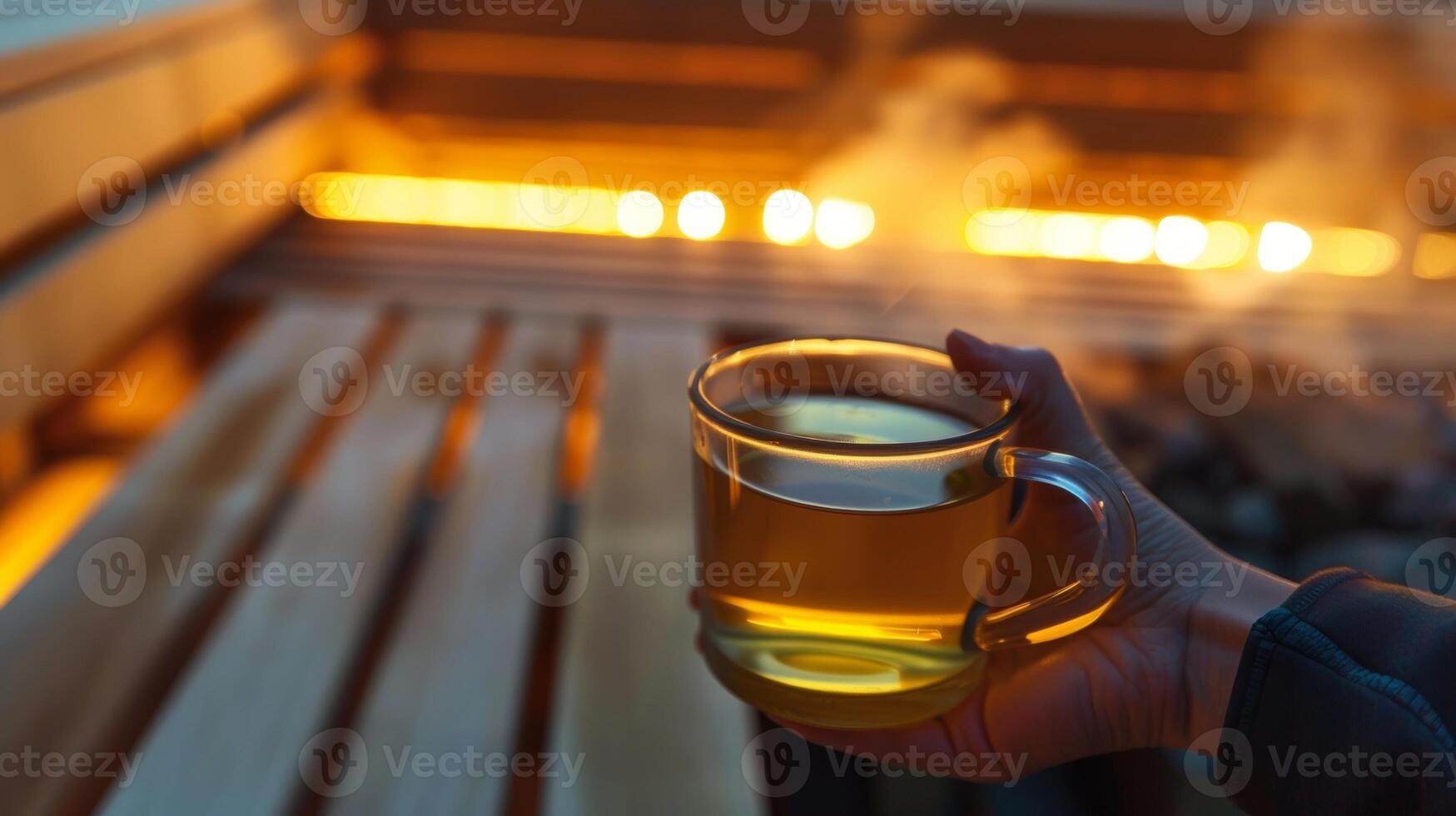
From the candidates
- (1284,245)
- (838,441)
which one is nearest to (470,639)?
(838,441)

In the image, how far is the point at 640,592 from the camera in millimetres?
1040

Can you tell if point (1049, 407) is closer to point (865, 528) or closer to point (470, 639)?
point (865, 528)

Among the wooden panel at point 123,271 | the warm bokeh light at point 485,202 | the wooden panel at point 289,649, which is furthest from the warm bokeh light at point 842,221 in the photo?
the wooden panel at point 289,649

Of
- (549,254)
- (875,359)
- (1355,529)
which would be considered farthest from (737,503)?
(549,254)

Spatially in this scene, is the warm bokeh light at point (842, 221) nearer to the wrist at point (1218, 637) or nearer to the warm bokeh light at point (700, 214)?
the warm bokeh light at point (700, 214)

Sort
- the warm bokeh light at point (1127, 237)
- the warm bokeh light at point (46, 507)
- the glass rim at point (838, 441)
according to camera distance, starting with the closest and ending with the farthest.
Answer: the glass rim at point (838, 441) → the warm bokeh light at point (46, 507) → the warm bokeh light at point (1127, 237)

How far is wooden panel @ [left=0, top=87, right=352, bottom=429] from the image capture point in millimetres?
1228

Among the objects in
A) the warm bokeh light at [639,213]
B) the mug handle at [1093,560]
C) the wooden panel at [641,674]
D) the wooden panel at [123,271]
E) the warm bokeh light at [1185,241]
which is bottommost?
the wooden panel at [641,674]

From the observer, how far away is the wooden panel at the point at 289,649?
2.56 ft

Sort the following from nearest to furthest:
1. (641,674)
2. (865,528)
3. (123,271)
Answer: (865,528) → (641,674) → (123,271)

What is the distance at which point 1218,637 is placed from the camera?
78 cm

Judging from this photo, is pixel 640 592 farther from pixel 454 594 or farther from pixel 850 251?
pixel 850 251

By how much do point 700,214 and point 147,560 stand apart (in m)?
1.77

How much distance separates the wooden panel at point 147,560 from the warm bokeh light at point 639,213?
109cm
